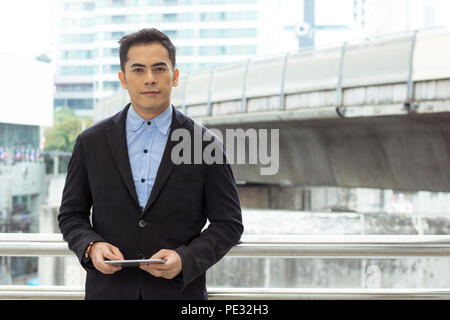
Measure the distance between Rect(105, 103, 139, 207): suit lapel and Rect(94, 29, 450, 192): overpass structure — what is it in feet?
26.7

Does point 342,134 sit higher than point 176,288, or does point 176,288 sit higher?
point 342,134

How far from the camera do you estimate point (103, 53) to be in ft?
104

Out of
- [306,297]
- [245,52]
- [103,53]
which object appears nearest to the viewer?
[306,297]

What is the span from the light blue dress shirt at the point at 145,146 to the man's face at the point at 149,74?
7 cm

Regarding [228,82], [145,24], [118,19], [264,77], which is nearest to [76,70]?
[118,19]

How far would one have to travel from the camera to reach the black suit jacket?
1856 millimetres

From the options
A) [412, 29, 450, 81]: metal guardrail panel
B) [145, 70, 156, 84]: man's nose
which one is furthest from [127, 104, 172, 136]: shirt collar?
[412, 29, 450, 81]: metal guardrail panel

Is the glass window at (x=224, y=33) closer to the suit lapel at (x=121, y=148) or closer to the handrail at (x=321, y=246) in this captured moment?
the handrail at (x=321, y=246)

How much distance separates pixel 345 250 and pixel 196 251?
3.21 ft

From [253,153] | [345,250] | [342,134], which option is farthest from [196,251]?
[253,153]

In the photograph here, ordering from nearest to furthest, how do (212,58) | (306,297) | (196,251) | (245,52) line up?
(196,251) → (306,297) → (212,58) → (245,52)

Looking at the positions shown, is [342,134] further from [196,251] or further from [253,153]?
[196,251]

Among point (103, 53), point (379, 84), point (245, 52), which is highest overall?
point (245, 52)

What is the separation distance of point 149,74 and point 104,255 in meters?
0.65
